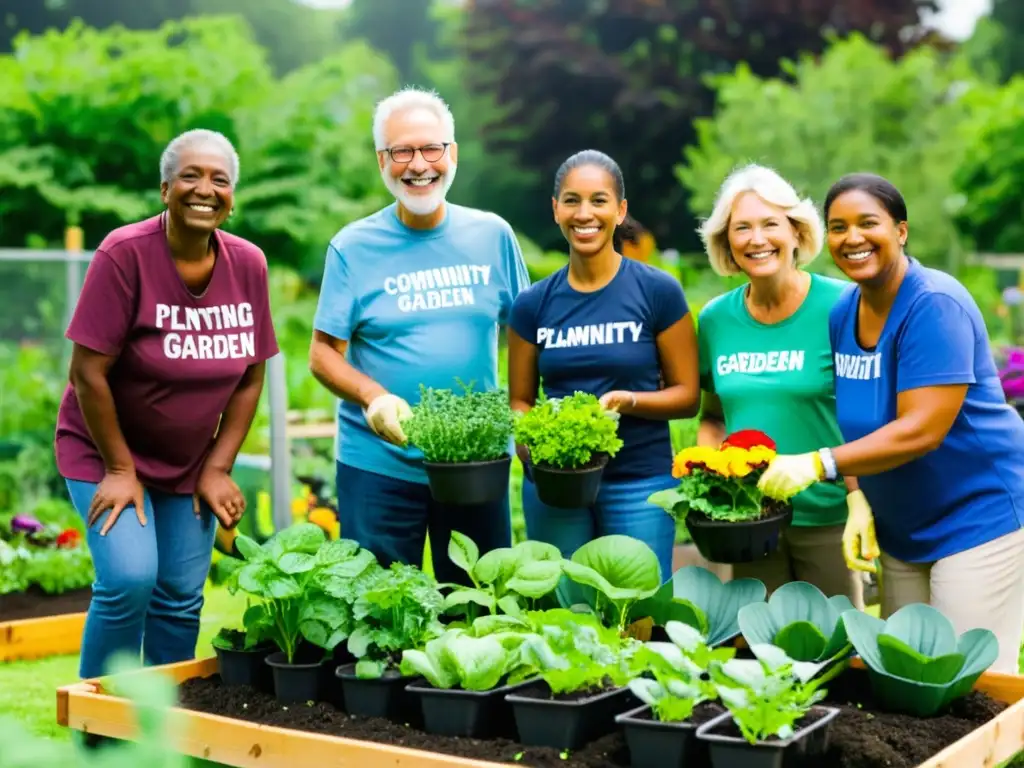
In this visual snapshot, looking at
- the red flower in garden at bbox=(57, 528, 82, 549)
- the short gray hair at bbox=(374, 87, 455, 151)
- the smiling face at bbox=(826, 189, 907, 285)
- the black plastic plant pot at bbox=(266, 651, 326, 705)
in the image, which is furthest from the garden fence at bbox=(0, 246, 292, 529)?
the smiling face at bbox=(826, 189, 907, 285)

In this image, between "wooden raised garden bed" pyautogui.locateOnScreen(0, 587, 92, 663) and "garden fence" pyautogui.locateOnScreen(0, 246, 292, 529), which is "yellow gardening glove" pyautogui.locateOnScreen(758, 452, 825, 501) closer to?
"wooden raised garden bed" pyautogui.locateOnScreen(0, 587, 92, 663)

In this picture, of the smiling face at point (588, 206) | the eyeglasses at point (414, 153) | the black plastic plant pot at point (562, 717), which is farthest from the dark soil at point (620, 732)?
the eyeglasses at point (414, 153)

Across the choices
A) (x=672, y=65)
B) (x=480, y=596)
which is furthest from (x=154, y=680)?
(x=672, y=65)

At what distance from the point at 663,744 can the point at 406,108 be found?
1910 millimetres

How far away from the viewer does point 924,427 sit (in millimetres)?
2938

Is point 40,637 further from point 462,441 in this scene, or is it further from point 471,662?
point 471,662

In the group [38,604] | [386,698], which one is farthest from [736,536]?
[38,604]

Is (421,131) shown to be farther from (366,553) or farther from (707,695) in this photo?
(707,695)

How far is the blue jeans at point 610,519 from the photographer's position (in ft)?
11.5

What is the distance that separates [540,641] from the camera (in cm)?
274

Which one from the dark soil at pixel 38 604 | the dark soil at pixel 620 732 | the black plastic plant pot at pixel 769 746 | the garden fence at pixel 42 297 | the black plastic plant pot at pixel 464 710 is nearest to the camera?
the black plastic plant pot at pixel 769 746

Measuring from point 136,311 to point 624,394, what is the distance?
131 centimetres

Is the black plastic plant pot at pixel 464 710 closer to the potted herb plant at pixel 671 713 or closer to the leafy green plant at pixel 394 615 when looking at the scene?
the leafy green plant at pixel 394 615

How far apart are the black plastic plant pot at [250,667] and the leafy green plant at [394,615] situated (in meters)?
0.29
